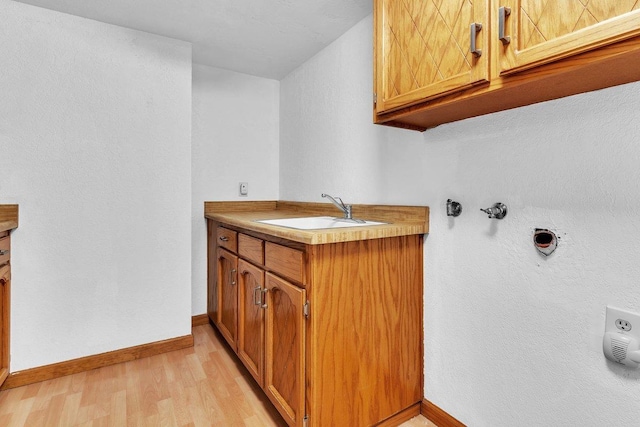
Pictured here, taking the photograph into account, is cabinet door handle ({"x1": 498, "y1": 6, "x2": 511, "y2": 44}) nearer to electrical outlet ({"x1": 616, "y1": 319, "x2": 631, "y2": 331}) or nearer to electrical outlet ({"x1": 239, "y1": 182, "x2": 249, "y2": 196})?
electrical outlet ({"x1": 616, "y1": 319, "x2": 631, "y2": 331})

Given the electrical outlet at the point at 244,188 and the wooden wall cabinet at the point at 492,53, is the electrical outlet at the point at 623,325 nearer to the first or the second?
the wooden wall cabinet at the point at 492,53

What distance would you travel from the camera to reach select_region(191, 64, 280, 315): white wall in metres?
2.45

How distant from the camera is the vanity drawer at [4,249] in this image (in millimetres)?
1569

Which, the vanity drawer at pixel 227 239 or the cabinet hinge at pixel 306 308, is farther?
the vanity drawer at pixel 227 239

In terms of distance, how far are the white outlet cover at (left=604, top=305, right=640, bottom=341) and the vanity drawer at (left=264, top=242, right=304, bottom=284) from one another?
923mm

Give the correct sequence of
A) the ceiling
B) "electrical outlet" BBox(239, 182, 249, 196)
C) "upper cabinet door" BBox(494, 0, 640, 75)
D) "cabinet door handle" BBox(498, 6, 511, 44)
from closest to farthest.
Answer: "upper cabinet door" BBox(494, 0, 640, 75) < "cabinet door handle" BBox(498, 6, 511, 44) < the ceiling < "electrical outlet" BBox(239, 182, 249, 196)

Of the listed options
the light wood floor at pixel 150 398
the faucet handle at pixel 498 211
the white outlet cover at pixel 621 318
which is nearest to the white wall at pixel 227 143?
the light wood floor at pixel 150 398

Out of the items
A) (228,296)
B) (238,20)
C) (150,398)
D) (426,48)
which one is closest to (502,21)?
(426,48)

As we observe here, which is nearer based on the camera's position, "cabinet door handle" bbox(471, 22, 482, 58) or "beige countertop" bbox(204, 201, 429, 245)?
"cabinet door handle" bbox(471, 22, 482, 58)

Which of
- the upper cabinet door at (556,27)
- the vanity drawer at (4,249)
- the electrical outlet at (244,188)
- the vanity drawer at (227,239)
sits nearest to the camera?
the upper cabinet door at (556,27)

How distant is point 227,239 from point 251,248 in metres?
0.44

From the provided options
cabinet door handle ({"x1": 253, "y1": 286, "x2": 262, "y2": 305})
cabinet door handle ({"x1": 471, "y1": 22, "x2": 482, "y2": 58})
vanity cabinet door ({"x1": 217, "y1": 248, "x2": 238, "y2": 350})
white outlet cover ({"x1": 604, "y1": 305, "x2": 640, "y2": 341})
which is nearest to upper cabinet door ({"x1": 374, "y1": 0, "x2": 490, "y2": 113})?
cabinet door handle ({"x1": 471, "y1": 22, "x2": 482, "y2": 58})

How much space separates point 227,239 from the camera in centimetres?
197

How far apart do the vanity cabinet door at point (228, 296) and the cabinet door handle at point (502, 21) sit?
5.01 ft
